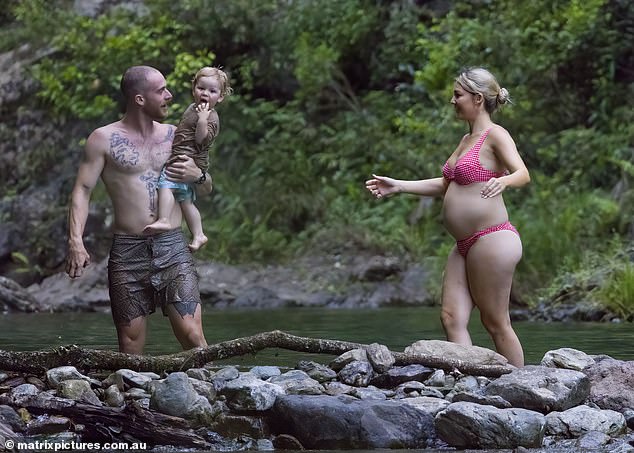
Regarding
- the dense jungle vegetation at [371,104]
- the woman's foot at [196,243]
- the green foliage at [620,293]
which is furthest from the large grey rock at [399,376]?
the dense jungle vegetation at [371,104]

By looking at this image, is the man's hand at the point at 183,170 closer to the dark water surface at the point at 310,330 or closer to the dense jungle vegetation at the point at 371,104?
the dark water surface at the point at 310,330

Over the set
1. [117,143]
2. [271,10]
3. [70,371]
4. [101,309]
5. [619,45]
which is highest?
[271,10]

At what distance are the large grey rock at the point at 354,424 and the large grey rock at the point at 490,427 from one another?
0.12m

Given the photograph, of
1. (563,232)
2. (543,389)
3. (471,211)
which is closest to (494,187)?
(471,211)

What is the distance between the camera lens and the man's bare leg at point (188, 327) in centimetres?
627

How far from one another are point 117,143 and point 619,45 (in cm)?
1155

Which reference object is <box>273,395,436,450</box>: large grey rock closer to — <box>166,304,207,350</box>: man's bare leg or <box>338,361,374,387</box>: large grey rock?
<box>338,361,374,387</box>: large grey rock

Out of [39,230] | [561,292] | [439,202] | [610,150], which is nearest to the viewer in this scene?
[561,292]

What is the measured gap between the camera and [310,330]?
9570 mm

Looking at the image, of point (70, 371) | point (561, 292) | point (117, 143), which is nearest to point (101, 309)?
point (561, 292)

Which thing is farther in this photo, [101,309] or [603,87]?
[603,87]

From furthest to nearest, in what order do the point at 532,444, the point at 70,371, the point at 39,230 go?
the point at 39,230 < the point at 70,371 < the point at 532,444

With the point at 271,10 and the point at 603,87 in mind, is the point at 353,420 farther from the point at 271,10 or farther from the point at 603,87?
the point at 271,10

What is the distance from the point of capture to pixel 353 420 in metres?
4.48
